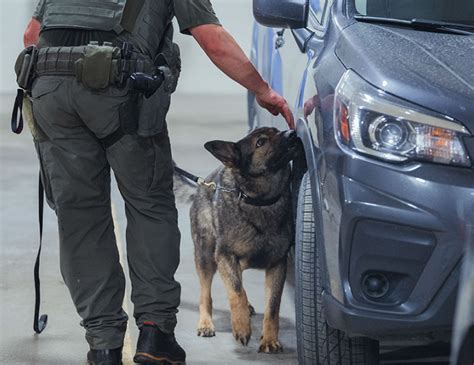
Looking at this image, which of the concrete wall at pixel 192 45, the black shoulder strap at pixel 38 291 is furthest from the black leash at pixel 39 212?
the concrete wall at pixel 192 45

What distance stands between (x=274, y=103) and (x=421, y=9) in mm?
695

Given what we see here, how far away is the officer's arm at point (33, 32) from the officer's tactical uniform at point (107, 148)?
81 mm

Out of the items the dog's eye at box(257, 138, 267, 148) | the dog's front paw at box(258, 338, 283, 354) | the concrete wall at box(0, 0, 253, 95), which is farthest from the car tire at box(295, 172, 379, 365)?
the concrete wall at box(0, 0, 253, 95)

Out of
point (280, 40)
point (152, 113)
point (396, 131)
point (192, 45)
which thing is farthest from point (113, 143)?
point (192, 45)

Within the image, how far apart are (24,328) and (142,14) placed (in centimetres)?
159

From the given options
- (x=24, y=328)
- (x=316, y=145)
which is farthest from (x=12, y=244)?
(x=316, y=145)

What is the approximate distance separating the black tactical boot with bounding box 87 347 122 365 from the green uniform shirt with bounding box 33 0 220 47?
3.80ft

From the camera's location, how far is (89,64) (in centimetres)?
418

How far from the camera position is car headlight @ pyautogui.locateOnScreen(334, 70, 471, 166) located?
3330 millimetres

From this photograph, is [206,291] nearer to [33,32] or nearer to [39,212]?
[39,212]

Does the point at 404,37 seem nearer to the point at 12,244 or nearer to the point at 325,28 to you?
the point at 325,28

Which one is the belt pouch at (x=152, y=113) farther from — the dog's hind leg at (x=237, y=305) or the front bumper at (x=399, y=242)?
the front bumper at (x=399, y=242)

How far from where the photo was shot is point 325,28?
13.8 ft

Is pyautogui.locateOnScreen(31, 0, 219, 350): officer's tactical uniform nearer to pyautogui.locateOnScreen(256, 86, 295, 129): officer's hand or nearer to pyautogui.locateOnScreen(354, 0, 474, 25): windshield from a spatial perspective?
pyautogui.locateOnScreen(256, 86, 295, 129): officer's hand
